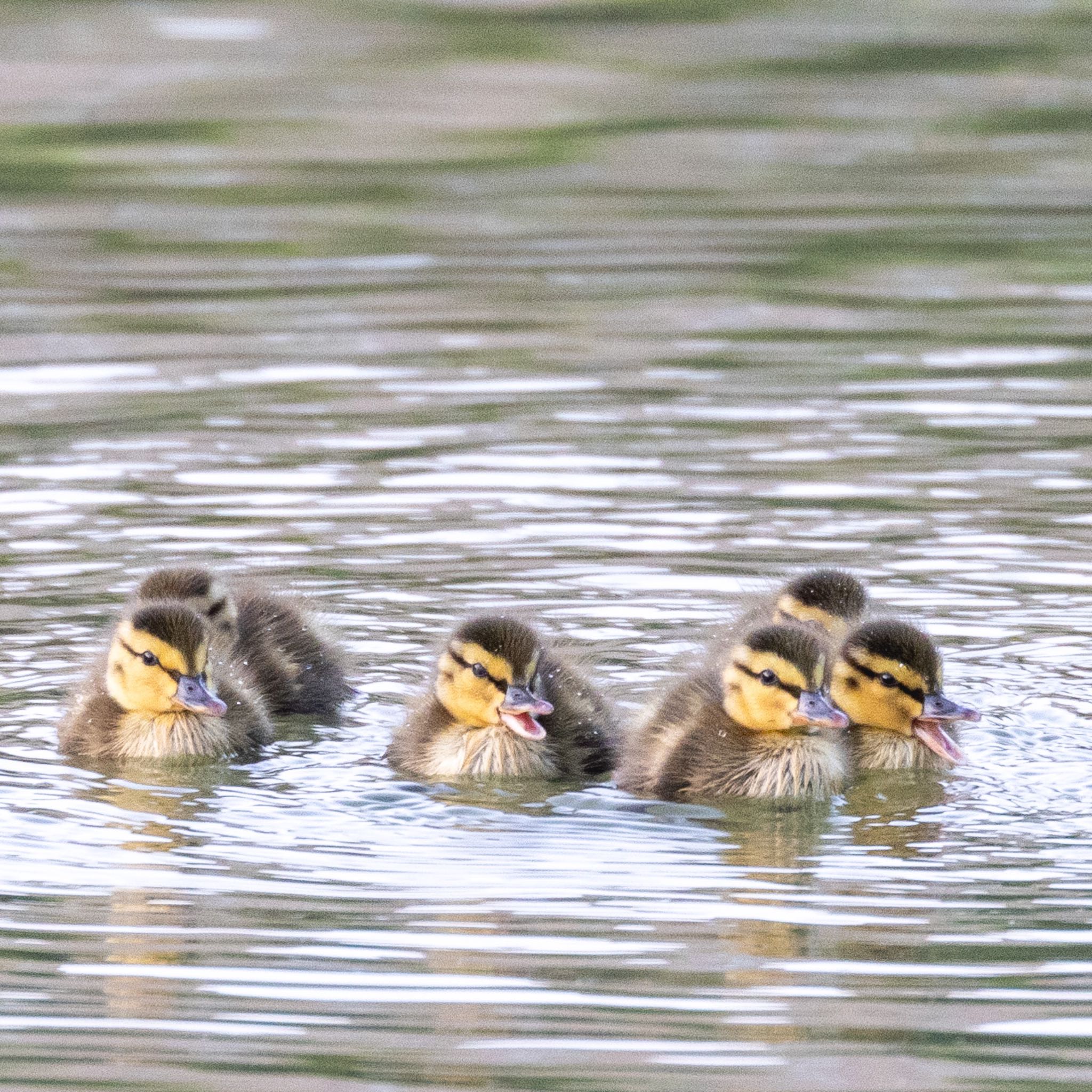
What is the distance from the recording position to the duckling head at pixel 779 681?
5949 millimetres

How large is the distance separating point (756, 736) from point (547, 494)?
2.37 m

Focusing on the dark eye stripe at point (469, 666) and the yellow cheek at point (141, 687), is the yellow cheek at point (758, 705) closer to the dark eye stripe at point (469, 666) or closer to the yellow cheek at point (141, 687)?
the dark eye stripe at point (469, 666)

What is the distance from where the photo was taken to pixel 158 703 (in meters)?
6.41

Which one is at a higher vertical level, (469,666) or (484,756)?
(469,666)

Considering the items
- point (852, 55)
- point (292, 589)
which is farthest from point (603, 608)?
point (852, 55)

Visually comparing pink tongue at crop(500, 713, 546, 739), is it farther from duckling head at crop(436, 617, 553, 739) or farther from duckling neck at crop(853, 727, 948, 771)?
duckling neck at crop(853, 727, 948, 771)

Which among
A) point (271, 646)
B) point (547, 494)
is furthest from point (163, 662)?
point (547, 494)

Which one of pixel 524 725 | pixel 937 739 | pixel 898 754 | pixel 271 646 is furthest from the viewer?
pixel 271 646

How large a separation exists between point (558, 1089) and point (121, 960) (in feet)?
3.42

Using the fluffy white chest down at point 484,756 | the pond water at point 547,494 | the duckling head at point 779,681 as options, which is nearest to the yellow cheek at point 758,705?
the duckling head at point 779,681

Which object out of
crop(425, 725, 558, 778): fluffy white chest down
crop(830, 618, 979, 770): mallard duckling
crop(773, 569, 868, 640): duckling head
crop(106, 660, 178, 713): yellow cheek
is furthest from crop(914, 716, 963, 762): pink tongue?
crop(106, 660, 178, 713): yellow cheek

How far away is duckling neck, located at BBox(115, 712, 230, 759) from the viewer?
639 centimetres

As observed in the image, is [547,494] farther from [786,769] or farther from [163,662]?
[786,769]

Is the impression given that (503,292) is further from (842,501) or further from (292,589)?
(292,589)
